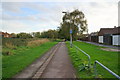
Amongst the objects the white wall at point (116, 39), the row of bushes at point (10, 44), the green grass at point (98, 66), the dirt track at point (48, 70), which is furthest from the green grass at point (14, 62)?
the white wall at point (116, 39)

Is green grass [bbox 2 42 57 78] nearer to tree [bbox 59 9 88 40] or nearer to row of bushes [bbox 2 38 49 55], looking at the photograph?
row of bushes [bbox 2 38 49 55]

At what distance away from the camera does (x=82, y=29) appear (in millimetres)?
43219

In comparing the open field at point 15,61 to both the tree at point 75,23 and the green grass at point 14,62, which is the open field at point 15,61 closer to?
the green grass at point 14,62

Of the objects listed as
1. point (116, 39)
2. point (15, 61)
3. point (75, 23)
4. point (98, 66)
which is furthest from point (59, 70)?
point (75, 23)

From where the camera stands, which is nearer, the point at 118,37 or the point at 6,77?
the point at 6,77

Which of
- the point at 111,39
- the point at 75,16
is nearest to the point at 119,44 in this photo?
the point at 111,39

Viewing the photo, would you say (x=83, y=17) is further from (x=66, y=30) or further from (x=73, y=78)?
(x=73, y=78)

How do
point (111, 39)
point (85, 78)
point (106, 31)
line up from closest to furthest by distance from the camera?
1. point (85, 78)
2. point (111, 39)
3. point (106, 31)

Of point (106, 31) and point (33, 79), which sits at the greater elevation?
point (106, 31)

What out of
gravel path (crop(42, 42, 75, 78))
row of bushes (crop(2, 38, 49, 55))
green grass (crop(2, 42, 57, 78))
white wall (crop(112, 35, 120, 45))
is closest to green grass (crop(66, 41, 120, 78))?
gravel path (crop(42, 42, 75, 78))

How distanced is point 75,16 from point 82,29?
4552 millimetres

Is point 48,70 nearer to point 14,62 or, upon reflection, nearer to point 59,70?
point 59,70

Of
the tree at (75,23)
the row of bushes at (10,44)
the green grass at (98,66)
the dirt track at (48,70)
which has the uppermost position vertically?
the tree at (75,23)

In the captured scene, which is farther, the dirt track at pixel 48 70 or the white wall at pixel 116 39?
the white wall at pixel 116 39
